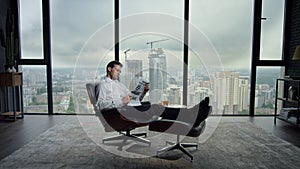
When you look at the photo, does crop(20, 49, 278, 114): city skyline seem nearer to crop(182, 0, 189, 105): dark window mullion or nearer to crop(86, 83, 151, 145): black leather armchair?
crop(182, 0, 189, 105): dark window mullion

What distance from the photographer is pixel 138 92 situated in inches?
148

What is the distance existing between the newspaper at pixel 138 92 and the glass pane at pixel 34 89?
257 centimetres

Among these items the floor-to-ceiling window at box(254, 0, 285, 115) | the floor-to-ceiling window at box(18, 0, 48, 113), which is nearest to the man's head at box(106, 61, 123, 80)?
the floor-to-ceiling window at box(18, 0, 48, 113)

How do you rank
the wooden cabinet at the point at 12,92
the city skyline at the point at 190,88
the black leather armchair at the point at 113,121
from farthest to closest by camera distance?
the city skyline at the point at 190,88 → the wooden cabinet at the point at 12,92 → the black leather armchair at the point at 113,121

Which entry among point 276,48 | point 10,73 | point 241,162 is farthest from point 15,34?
point 276,48

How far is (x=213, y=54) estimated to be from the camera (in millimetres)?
5422

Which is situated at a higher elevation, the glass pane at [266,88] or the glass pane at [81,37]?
the glass pane at [81,37]

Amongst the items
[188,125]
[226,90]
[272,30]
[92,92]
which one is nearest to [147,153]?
[188,125]

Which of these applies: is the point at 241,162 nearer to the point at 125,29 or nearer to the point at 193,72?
the point at 193,72

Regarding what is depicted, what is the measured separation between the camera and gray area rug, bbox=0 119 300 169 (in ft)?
9.23

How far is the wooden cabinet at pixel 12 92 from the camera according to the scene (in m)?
4.61

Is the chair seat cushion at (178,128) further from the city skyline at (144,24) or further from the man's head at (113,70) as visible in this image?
the city skyline at (144,24)

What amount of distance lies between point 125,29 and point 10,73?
2.34 meters

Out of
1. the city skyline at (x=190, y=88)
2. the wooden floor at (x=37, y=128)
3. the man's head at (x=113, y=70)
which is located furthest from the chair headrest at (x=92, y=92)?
the city skyline at (x=190, y=88)
